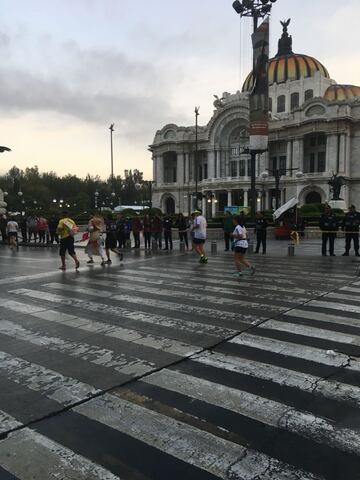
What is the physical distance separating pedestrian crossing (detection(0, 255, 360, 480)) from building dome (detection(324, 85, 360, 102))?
78683mm

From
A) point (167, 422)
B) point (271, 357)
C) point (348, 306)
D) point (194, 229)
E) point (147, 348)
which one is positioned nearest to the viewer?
point (167, 422)

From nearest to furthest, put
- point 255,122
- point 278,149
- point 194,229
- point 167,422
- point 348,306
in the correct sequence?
point 167,422, point 348,306, point 194,229, point 255,122, point 278,149

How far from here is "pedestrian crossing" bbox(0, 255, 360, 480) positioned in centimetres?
314

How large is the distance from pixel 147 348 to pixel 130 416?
1.78 m

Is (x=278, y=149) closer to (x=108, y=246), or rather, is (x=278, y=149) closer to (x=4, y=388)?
(x=108, y=246)

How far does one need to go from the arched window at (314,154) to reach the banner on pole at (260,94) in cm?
4350

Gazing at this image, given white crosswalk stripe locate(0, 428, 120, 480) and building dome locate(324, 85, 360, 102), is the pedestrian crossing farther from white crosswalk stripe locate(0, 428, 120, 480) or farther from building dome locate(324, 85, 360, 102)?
building dome locate(324, 85, 360, 102)

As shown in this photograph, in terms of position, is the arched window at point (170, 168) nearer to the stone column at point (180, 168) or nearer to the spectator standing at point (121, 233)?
the stone column at point (180, 168)

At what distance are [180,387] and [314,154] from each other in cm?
7500

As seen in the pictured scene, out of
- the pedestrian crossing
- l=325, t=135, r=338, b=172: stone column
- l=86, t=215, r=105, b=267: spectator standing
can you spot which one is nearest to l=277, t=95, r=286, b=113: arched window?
l=325, t=135, r=338, b=172: stone column

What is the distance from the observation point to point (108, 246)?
15711 mm

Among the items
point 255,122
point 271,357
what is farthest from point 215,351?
point 255,122

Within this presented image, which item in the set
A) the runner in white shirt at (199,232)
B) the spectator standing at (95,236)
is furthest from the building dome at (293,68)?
the spectator standing at (95,236)

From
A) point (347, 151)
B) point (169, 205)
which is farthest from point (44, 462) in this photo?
point (169, 205)
